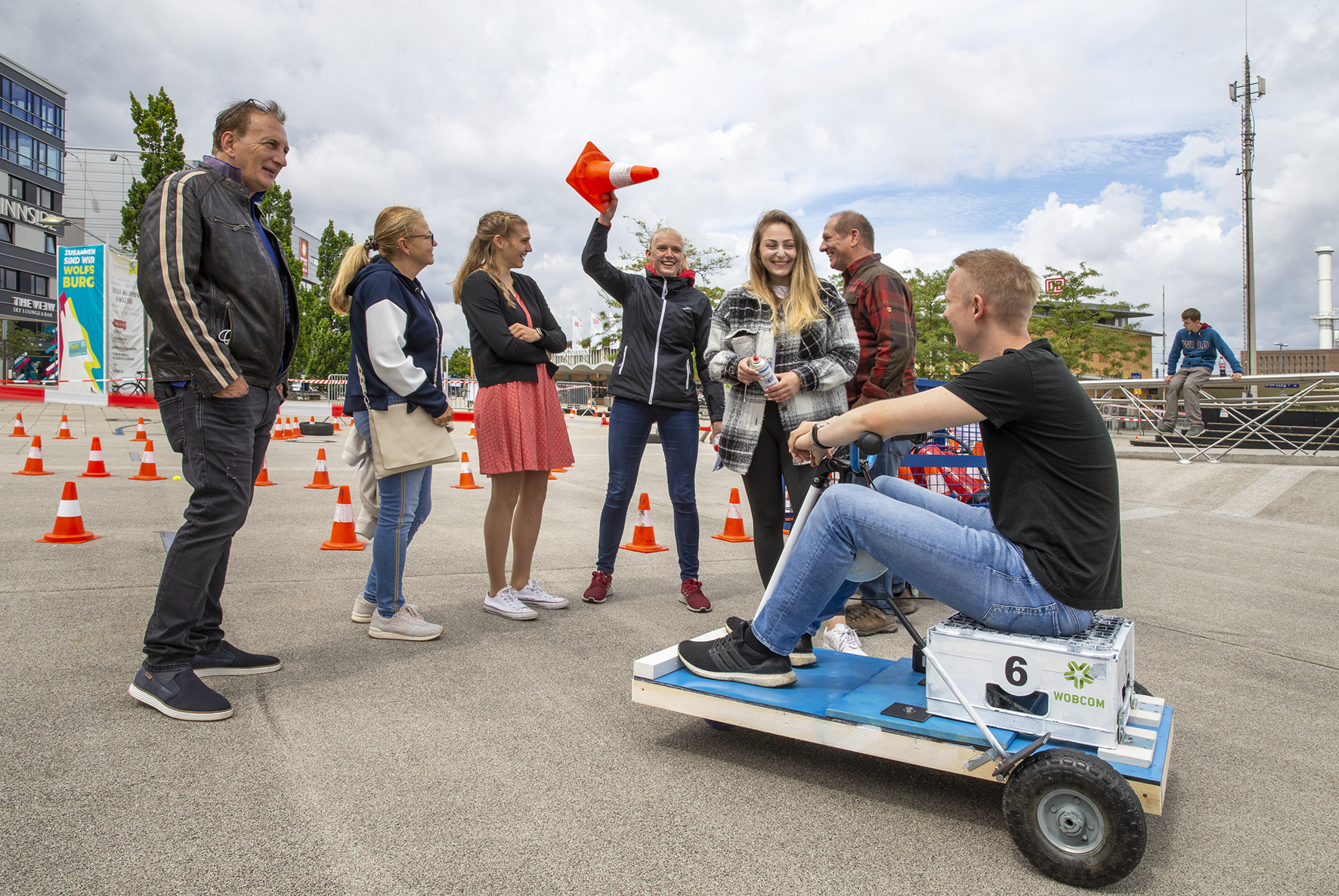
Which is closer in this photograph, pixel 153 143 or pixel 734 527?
pixel 734 527

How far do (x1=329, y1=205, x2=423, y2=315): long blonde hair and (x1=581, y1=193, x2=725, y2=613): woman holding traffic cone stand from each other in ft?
3.64

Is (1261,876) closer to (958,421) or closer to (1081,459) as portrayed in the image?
(1081,459)

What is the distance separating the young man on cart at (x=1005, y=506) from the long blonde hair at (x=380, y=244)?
255 centimetres

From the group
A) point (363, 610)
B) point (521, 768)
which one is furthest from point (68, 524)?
point (521, 768)

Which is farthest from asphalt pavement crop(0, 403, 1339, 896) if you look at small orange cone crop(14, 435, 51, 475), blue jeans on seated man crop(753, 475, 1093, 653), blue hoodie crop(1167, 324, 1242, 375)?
blue hoodie crop(1167, 324, 1242, 375)

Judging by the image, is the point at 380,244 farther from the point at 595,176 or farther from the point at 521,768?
the point at 521,768

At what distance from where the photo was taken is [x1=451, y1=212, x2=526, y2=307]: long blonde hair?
15.3 ft

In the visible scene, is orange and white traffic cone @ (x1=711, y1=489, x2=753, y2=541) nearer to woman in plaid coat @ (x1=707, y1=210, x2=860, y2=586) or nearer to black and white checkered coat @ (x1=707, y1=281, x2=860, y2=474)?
woman in plaid coat @ (x1=707, y1=210, x2=860, y2=586)

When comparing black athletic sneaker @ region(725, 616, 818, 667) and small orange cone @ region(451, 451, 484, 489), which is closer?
black athletic sneaker @ region(725, 616, 818, 667)

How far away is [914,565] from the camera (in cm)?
251

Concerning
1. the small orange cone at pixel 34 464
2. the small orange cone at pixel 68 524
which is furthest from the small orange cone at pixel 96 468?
the small orange cone at pixel 68 524

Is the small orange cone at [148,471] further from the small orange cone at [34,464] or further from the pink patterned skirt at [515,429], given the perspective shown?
the pink patterned skirt at [515,429]

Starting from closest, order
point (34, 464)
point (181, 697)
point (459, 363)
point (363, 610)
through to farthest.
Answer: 1. point (181, 697)
2. point (363, 610)
3. point (34, 464)
4. point (459, 363)

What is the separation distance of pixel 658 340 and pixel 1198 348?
39.7 ft
